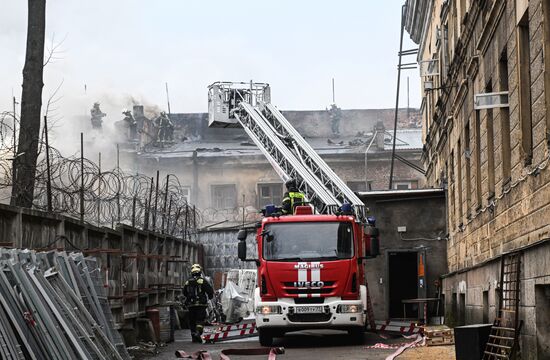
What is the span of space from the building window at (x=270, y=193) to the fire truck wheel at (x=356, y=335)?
3363 centimetres

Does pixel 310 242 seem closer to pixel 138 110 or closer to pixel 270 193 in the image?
pixel 270 193

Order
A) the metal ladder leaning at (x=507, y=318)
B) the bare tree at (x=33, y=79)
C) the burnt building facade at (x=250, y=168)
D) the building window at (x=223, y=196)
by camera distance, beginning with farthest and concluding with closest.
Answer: the building window at (x=223, y=196), the burnt building facade at (x=250, y=168), the bare tree at (x=33, y=79), the metal ladder leaning at (x=507, y=318)

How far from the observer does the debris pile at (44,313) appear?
944 cm

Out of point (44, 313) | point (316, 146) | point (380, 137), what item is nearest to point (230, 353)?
point (44, 313)

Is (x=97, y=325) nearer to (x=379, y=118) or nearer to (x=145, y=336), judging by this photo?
(x=145, y=336)

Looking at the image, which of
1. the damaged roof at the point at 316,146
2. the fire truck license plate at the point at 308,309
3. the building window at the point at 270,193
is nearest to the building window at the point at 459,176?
the fire truck license plate at the point at 308,309

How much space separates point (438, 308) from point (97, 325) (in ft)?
54.1

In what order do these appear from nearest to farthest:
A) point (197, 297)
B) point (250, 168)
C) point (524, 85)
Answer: point (524, 85) → point (197, 297) → point (250, 168)

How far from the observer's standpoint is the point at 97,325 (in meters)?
11.7

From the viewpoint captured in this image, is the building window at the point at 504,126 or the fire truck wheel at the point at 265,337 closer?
the building window at the point at 504,126

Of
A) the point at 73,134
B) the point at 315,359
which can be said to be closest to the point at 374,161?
the point at 73,134

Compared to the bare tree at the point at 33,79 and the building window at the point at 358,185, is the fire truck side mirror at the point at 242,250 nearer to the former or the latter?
the bare tree at the point at 33,79

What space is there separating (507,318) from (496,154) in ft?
14.1

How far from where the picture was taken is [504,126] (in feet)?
49.6
